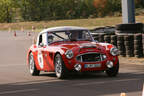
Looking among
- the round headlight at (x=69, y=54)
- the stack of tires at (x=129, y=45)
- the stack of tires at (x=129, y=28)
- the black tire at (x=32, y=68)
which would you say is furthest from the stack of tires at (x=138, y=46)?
the round headlight at (x=69, y=54)

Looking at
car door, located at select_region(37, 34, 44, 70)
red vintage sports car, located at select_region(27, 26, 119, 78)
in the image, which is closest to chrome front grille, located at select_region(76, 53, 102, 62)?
red vintage sports car, located at select_region(27, 26, 119, 78)

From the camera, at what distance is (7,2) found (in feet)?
349

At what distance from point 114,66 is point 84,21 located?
6217 centimetres

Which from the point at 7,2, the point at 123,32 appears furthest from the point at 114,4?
the point at 123,32

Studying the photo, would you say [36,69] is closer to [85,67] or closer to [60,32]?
[60,32]

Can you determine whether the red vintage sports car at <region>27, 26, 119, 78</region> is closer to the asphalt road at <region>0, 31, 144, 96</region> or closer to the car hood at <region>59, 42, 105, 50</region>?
the car hood at <region>59, 42, 105, 50</region>

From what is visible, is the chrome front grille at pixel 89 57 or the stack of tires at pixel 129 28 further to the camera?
the stack of tires at pixel 129 28

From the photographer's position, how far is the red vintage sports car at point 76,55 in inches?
539

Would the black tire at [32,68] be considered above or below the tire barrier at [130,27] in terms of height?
below

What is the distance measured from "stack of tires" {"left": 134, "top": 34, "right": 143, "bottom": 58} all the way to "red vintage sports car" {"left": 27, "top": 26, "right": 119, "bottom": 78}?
198 inches

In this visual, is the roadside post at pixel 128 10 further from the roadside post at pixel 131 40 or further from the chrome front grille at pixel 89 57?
the chrome front grille at pixel 89 57

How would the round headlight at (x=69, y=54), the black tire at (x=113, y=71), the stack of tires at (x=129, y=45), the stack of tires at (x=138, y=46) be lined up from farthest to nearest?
the stack of tires at (x=129, y=45), the stack of tires at (x=138, y=46), the black tire at (x=113, y=71), the round headlight at (x=69, y=54)

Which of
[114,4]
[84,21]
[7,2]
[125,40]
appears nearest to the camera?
[125,40]

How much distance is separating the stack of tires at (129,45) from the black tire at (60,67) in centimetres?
676
